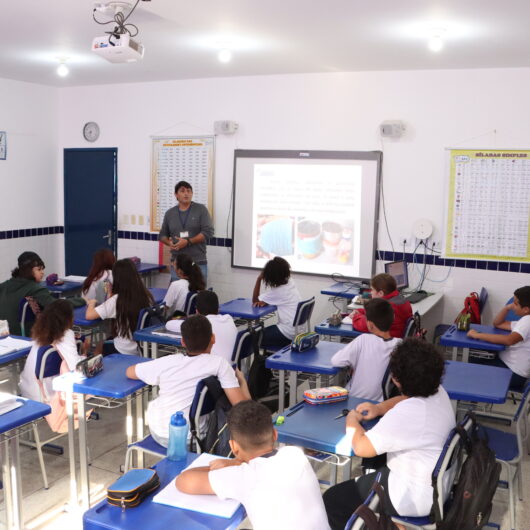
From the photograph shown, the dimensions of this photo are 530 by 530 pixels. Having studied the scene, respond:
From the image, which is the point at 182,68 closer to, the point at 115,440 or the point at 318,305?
the point at 318,305

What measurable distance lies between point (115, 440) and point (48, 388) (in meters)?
0.82

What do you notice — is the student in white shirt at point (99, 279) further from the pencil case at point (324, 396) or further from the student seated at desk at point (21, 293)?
the pencil case at point (324, 396)

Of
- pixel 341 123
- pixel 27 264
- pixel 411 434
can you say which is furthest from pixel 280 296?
pixel 411 434

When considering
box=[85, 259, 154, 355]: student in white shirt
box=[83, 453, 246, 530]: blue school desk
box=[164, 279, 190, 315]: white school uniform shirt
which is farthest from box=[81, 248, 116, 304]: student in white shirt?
box=[83, 453, 246, 530]: blue school desk

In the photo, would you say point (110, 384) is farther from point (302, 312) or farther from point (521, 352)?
point (521, 352)

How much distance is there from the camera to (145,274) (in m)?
7.96

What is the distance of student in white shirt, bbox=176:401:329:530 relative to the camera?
1.95 m

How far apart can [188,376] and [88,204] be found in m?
6.01

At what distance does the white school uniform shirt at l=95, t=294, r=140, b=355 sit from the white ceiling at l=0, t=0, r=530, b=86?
2.14m

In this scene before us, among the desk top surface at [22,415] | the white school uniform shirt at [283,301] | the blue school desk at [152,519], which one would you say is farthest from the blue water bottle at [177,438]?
the white school uniform shirt at [283,301]

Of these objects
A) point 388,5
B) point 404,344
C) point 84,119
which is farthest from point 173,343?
point 84,119

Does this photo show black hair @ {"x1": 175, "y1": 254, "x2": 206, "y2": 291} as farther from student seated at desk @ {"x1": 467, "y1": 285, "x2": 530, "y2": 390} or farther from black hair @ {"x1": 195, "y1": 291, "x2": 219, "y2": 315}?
student seated at desk @ {"x1": 467, "y1": 285, "x2": 530, "y2": 390}

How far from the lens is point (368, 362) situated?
3.65 m

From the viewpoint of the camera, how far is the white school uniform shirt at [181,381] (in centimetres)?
314
